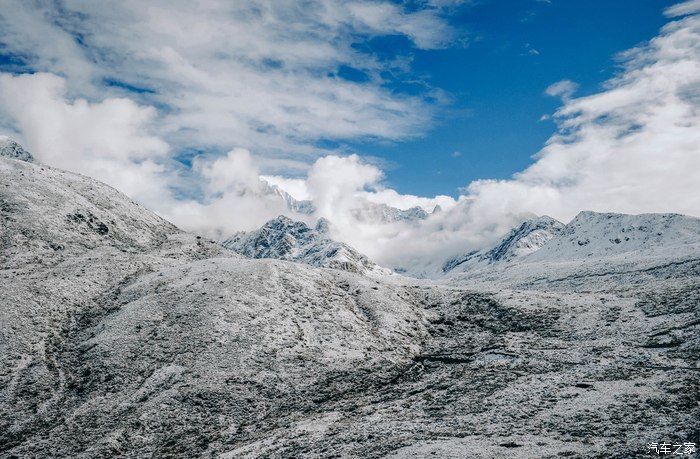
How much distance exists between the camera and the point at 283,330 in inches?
1538

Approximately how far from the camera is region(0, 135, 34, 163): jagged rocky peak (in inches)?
6880

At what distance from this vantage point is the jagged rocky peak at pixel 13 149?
17475cm

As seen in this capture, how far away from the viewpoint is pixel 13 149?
181750 mm

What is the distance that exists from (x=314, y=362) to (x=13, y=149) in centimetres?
20613

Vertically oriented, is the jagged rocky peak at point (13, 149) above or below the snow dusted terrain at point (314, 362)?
above

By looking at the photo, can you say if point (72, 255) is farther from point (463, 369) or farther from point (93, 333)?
point (463, 369)

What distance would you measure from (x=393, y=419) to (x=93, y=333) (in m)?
29.1

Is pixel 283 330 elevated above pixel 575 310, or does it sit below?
above

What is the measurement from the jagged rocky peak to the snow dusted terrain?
153249 mm

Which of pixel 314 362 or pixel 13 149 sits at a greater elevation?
pixel 13 149

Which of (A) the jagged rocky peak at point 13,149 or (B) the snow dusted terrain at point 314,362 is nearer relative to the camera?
(B) the snow dusted terrain at point 314,362

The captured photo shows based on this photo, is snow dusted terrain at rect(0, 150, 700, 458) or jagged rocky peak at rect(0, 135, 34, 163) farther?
jagged rocky peak at rect(0, 135, 34, 163)

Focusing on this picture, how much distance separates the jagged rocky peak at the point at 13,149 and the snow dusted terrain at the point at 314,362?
15325 cm

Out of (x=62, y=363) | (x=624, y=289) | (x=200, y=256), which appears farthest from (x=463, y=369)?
(x=200, y=256)
